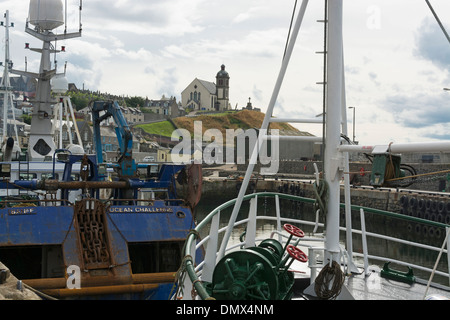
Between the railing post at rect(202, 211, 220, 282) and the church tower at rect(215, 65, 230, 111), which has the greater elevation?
the church tower at rect(215, 65, 230, 111)

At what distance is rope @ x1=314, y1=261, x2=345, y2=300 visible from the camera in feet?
22.2

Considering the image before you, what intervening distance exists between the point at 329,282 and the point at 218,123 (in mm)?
139062

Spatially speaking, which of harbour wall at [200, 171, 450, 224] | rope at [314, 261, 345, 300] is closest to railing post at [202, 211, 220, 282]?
rope at [314, 261, 345, 300]

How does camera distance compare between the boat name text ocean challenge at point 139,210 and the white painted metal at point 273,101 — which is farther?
the boat name text ocean challenge at point 139,210

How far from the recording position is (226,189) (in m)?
61.4

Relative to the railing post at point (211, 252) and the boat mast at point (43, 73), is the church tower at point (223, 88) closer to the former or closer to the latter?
the boat mast at point (43, 73)

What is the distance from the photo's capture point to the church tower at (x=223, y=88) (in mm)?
176125

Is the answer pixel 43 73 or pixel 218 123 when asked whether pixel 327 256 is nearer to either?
pixel 43 73

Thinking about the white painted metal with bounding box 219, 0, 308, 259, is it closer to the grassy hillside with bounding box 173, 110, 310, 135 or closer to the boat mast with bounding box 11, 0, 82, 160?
the boat mast with bounding box 11, 0, 82, 160

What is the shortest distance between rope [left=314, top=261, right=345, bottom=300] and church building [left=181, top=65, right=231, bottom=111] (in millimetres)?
167275

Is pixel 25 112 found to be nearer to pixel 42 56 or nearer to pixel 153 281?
pixel 42 56

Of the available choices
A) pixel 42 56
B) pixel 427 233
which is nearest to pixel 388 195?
pixel 427 233

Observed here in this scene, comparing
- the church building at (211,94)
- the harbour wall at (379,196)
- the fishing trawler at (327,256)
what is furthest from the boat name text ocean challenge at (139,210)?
the church building at (211,94)

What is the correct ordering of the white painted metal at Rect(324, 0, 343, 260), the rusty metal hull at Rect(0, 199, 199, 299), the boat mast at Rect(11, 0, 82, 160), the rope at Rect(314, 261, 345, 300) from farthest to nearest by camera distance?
the boat mast at Rect(11, 0, 82, 160), the rusty metal hull at Rect(0, 199, 199, 299), the white painted metal at Rect(324, 0, 343, 260), the rope at Rect(314, 261, 345, 300)
